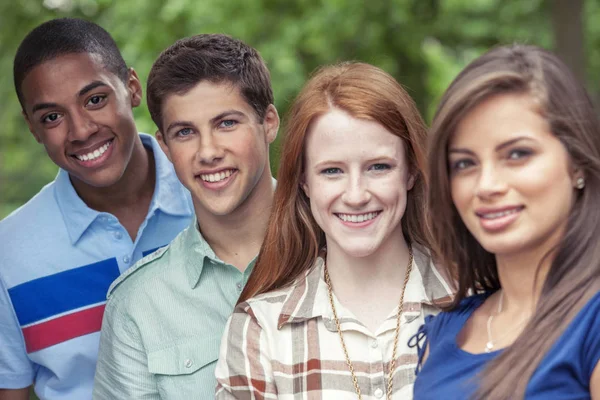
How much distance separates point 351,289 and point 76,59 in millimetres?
1715

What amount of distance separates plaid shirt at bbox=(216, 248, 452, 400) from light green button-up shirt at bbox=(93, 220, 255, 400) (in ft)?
1.48

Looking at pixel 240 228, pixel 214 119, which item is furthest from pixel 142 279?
pixel 214 119

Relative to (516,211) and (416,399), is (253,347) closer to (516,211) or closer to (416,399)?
(416,399)

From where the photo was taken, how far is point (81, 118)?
3957 mm

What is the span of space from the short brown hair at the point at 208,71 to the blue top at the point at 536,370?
1.34m

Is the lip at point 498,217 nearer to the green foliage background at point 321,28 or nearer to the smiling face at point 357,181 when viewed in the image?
the smiling face at point 357,181

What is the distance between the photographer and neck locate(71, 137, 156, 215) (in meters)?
4.12

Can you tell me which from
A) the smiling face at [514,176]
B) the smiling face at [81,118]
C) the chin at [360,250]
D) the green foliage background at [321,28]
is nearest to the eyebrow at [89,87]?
the smiling face at [81,118]

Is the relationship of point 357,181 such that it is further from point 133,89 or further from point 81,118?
point 133,89

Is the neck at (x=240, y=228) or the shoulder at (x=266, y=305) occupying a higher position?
the neck at (x=240, y=228)

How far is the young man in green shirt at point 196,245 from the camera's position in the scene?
3.41 m

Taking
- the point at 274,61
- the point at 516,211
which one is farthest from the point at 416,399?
the point at 274,61

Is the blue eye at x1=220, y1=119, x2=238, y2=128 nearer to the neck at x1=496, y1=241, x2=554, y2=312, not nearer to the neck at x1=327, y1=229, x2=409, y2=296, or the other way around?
the neck at x1=327, y1=229, x2=409, y2=296

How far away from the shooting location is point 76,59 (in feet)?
13.2
